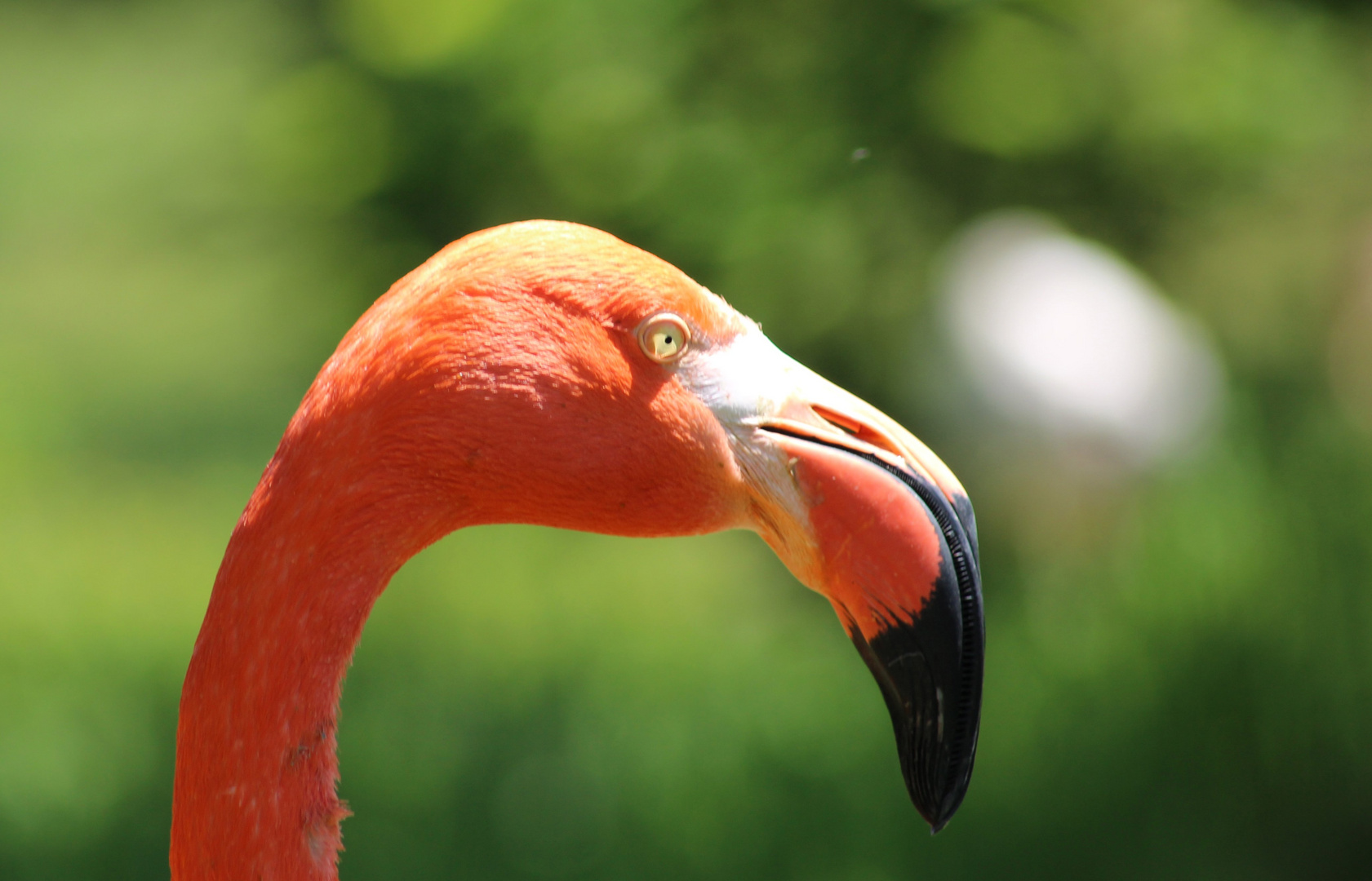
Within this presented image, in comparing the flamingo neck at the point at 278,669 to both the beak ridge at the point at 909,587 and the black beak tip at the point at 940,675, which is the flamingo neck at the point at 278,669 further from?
the black beak tip at the point at 940,675

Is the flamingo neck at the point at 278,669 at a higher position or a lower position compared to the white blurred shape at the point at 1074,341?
lower

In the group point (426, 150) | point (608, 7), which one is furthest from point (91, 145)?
point (608, 7)

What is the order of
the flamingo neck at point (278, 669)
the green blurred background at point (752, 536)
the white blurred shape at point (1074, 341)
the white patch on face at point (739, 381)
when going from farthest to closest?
1. the white blurred shape at point (1074, 341)
2. the green blurred background at point (752, 536)
3. the white patch on face at point (739, 381)
4. the flamingo neck at point (278, 669)

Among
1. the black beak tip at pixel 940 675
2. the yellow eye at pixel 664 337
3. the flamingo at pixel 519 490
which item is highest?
the yellow eye at pixel 664 337

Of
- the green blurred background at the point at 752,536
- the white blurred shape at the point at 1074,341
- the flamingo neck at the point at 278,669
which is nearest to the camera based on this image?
the flamingo neck at the point at 278,669

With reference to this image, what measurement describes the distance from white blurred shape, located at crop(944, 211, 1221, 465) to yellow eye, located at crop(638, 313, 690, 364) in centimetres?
426

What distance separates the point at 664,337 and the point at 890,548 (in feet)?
1.23

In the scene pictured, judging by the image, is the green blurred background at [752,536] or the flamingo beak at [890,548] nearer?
the flamingo beak at [890,548]

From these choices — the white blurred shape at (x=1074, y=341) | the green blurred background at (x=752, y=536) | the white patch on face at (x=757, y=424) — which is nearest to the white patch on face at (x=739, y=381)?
the white patch on face at (x=757, y=424)

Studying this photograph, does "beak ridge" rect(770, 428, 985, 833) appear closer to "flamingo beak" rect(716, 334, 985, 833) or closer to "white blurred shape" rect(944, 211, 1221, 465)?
"flamingo beak" rect(716, 334, 985, 833)

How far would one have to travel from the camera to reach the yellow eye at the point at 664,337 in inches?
56.6

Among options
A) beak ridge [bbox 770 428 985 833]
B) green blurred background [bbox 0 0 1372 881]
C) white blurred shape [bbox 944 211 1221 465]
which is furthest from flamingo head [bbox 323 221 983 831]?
white blurred shape [bbox 944 211 1221 465]

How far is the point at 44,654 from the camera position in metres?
4.05

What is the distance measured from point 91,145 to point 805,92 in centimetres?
956
